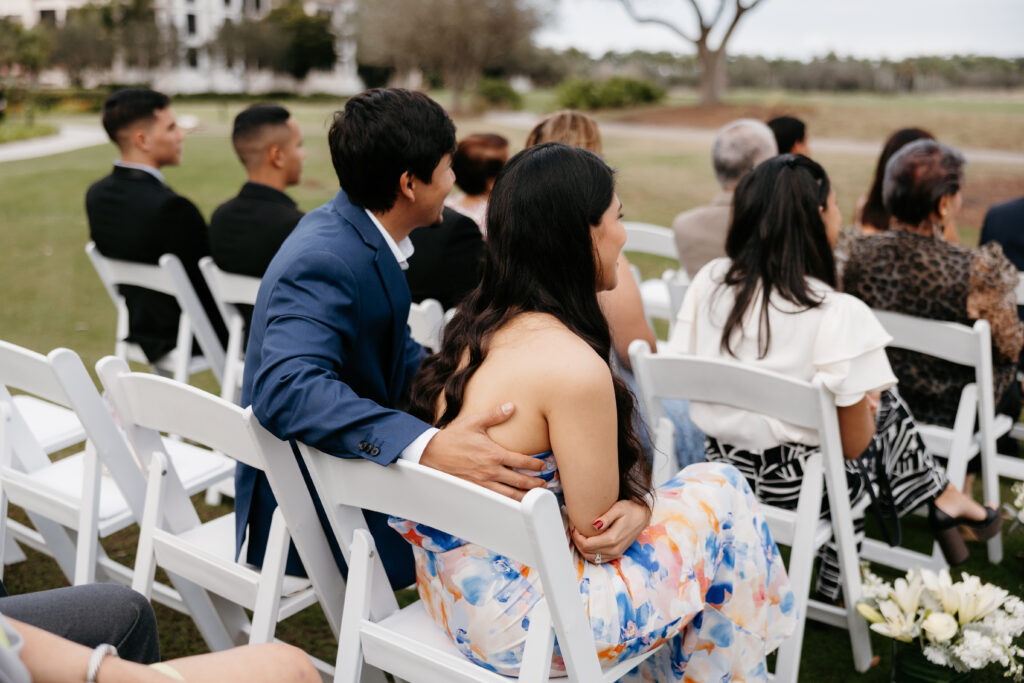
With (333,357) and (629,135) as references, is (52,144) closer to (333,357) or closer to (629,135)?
(629,135)

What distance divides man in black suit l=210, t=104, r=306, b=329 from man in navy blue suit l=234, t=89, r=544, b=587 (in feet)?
5.32

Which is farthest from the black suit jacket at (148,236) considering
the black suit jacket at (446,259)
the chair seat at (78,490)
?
the chair seat at (78,490)

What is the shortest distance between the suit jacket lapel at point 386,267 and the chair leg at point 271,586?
1.78ft

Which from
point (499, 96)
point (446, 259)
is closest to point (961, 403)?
point (446, 259)

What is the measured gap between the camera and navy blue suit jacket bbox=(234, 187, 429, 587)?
1.84 metres

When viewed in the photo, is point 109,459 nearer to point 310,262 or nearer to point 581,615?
point 310,262

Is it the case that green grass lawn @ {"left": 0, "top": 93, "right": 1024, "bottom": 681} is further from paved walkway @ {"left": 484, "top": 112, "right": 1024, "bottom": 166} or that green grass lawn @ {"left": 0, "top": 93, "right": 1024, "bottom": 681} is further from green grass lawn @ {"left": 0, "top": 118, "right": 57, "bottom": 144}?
green grass lawn @ {"left": 0, "top": 118, "right": 57, "bottom": 144}

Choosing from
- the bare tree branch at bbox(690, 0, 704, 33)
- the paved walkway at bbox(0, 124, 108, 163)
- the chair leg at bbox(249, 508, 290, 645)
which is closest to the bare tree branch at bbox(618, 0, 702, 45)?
the bare tree branch at bbox(690, 0, 704, 33)

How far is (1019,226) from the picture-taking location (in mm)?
4355

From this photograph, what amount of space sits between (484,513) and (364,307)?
2.75 feet

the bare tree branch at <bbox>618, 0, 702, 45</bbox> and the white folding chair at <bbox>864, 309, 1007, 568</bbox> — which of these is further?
the bare tree branch at <bbox>618, 0, 702, 45</bbox>

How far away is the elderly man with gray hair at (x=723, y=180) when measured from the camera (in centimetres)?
408

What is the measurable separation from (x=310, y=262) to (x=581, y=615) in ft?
3.33

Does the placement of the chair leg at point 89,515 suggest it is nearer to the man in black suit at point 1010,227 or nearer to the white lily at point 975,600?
the white lily at point 975,600
